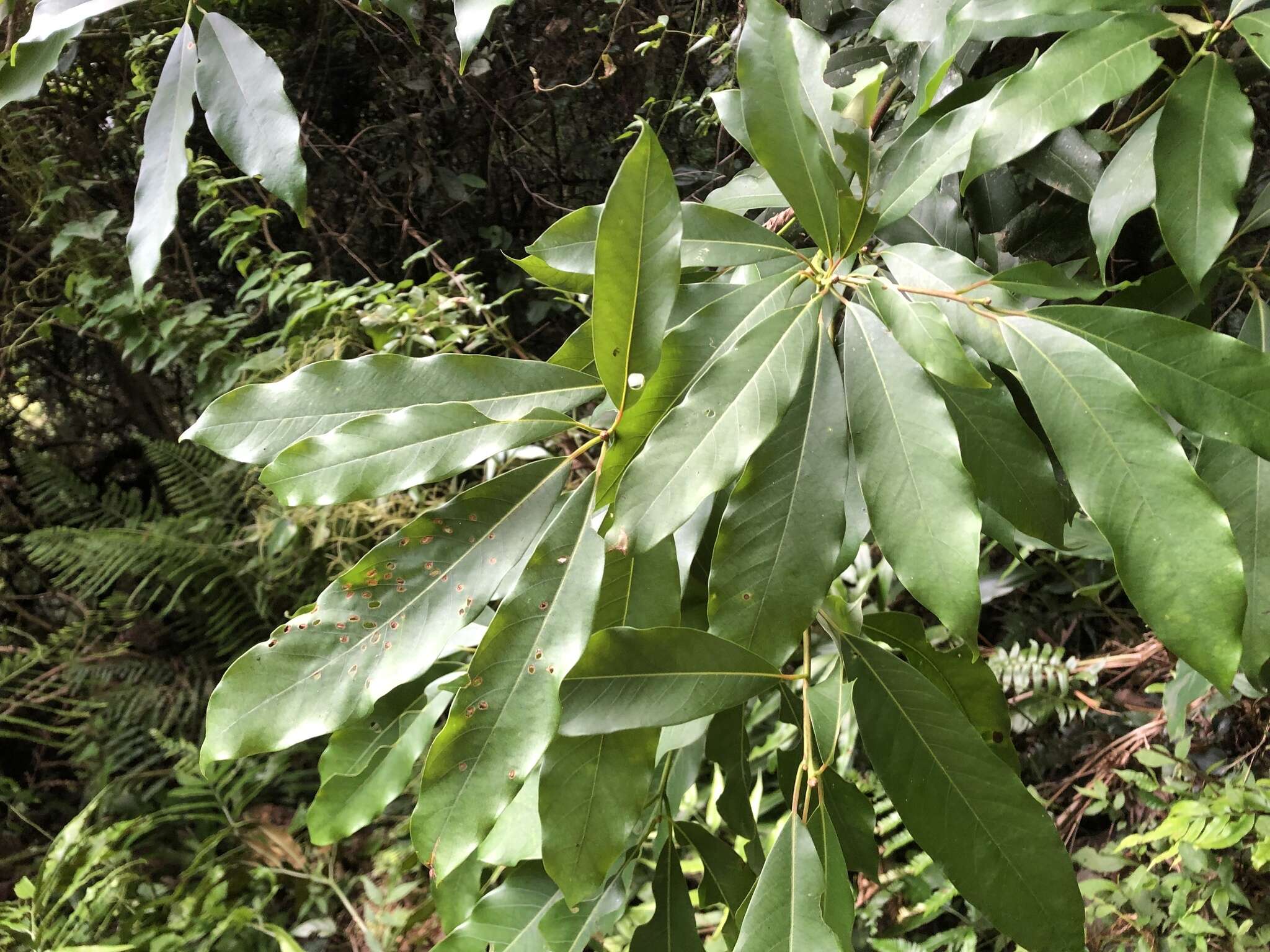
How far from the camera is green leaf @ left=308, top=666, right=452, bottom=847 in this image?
54cm

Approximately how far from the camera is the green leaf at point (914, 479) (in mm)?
330

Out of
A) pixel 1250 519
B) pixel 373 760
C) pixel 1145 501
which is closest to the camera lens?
pixel 1145 501

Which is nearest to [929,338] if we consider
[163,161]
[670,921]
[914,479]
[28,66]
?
[914,479]

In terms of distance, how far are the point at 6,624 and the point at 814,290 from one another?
241cm

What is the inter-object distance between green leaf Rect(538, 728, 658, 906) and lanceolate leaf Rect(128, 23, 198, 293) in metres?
0.43

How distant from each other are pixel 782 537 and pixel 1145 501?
157mm

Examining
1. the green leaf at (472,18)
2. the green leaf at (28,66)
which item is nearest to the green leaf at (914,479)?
the green leaf at (472,18)

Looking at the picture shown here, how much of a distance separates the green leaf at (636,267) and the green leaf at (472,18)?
14 centimetres

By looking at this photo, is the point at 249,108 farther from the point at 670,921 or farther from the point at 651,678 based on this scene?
the point at 670,921

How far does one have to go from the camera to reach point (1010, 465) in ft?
1.40

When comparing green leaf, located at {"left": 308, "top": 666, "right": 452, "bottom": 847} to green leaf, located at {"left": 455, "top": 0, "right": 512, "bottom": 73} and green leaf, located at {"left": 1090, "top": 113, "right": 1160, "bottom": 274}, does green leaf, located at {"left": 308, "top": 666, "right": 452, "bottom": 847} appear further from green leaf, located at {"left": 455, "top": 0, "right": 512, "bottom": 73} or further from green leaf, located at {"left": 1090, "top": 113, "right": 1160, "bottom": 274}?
green leaf, located at {"left": 1090, "top": 113, "right": 1160, "bottom": 274}

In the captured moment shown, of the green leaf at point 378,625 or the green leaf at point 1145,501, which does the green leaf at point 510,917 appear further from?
the green leaf at point 1145,501

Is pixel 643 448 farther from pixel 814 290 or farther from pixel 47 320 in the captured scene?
pixel 47 320

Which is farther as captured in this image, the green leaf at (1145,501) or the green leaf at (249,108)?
the green leaf at (249,108)
